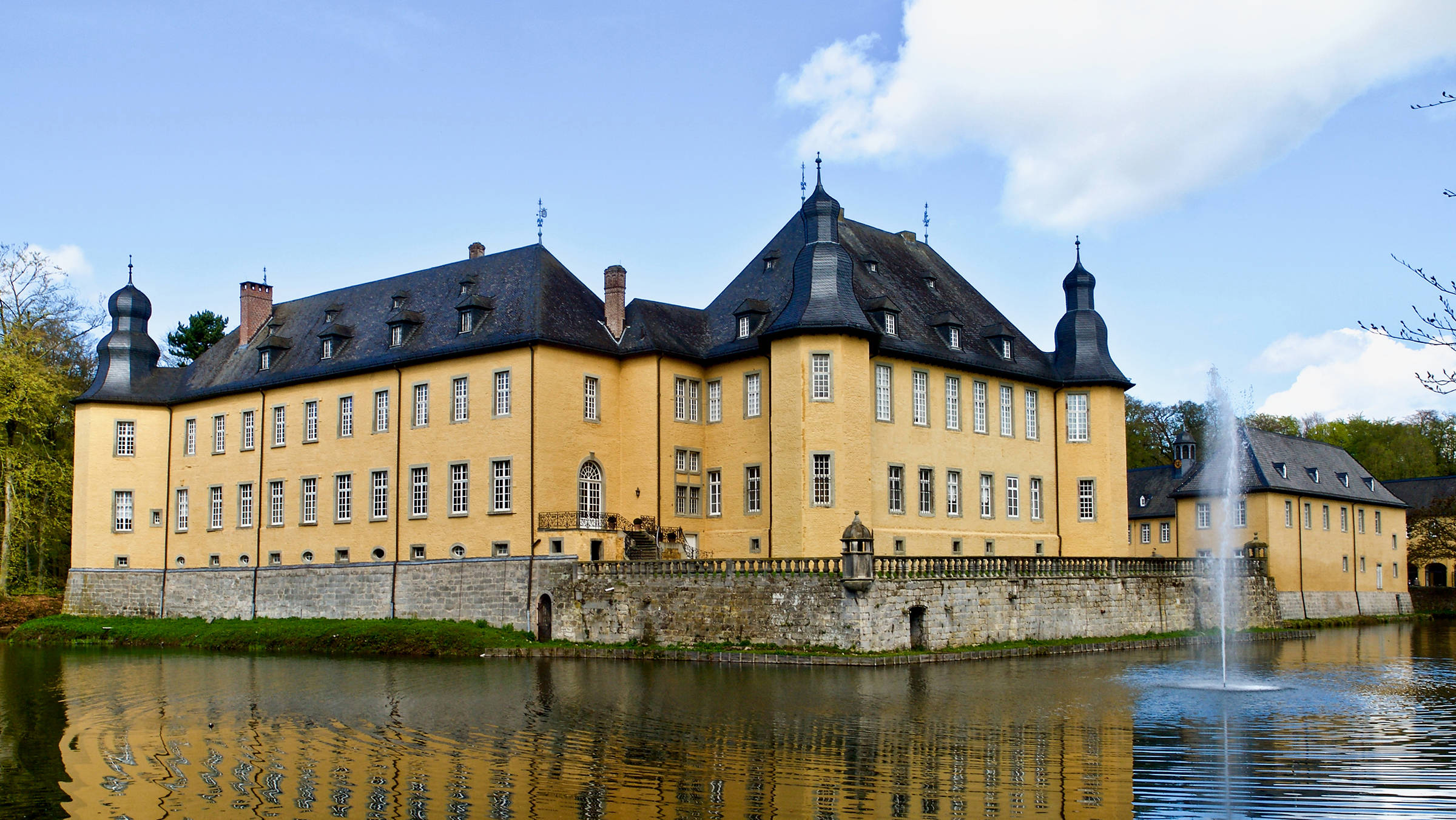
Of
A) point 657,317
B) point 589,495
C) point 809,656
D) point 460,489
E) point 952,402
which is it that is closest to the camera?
point 809,656

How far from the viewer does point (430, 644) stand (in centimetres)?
3212

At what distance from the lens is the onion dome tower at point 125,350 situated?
4650cm

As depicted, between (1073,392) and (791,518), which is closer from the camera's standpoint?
(791,518)

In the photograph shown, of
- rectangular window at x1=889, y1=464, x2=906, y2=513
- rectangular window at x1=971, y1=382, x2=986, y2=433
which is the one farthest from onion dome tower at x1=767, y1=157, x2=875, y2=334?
rectangular window at x1=971, y1=382, x2=986, y2=433

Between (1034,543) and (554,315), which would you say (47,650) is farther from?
(1034,543)

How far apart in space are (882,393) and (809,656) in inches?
453

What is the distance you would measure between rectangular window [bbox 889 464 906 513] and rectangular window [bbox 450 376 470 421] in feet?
39.7

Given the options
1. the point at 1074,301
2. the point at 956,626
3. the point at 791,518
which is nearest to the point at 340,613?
the point at 791,518

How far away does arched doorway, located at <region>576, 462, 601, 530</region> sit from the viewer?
3575 centimetres

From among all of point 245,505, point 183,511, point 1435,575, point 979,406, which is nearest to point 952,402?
point 979,406

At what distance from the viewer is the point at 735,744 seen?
615 inches

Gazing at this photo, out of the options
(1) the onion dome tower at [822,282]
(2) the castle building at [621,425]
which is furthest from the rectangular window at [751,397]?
(1) the onion dome tower at [822,282]

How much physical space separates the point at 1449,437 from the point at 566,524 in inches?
2636

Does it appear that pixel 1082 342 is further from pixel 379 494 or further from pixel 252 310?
pixel 252 310
